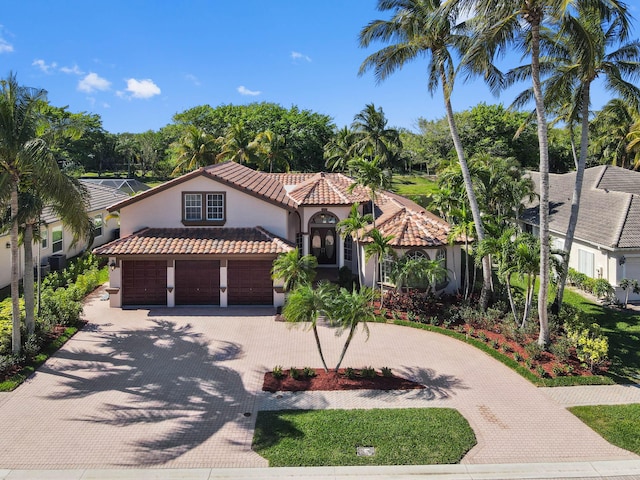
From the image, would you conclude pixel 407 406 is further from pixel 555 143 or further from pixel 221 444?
pixel 555 143

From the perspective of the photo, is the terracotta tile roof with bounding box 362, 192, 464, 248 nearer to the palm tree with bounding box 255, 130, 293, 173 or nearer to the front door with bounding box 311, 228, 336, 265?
the front door with bounding box 311, 228, 336, 265

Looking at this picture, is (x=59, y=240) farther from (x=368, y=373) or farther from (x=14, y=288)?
(x=368, y=373)

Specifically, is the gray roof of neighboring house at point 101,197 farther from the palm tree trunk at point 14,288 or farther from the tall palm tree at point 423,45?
the tall palm tree at point 423,45

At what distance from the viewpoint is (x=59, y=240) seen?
3003cm

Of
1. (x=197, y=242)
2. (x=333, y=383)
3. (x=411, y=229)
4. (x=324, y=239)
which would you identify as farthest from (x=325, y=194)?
(x=333, y=383)

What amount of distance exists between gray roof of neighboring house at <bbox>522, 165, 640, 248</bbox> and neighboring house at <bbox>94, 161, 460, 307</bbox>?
7.49 metres

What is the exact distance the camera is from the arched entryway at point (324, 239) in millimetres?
27984

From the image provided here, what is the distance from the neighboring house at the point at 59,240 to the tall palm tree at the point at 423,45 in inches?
552

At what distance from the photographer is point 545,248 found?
16.4 metres

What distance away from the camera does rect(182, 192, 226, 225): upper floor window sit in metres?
23.4

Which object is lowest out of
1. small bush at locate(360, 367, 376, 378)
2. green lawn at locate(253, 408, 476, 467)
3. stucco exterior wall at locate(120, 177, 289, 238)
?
green lawn at locate(253, 408, 476, 467)

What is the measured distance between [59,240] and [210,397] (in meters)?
21.1

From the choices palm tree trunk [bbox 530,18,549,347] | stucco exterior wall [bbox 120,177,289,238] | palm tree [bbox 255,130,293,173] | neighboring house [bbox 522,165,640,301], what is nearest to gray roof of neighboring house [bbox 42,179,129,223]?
stucco exterior wall [bbox 120,177,289,238]

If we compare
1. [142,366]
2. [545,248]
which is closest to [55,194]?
[142,366]
